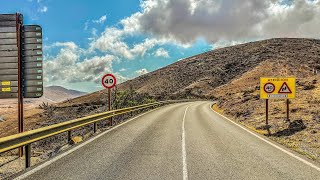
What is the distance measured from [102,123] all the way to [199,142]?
12499mm

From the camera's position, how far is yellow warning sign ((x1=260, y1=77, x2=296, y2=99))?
17.4 meters

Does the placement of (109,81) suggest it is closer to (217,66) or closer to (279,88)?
(279,88)

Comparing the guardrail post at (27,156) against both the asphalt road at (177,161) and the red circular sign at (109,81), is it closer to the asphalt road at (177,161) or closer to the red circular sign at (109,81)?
the asphalt road at (177,161)

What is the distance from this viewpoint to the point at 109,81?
1930 cm

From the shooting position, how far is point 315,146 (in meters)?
12.2

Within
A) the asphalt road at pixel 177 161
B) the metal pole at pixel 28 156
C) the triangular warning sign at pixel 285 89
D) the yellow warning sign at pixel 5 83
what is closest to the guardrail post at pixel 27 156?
the metal pole at pixel 28 156

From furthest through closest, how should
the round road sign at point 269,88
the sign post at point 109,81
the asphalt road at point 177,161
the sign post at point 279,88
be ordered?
the sign post at point 109,81 < the round road sign at point 269,88 < the sign post at point 279,88 < the asphalt road at point 177,161

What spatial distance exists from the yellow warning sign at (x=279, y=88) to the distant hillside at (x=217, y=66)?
76820 mm

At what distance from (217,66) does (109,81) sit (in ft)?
389

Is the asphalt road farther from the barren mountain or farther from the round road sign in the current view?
the barren mountain

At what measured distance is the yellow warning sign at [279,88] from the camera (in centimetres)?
1740

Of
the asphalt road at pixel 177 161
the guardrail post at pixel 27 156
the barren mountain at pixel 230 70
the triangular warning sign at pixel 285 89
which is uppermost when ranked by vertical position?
the barren mountain at pixel 230 70

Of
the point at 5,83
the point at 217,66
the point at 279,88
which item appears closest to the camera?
the point at 5,83

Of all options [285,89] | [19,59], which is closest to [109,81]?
[19,59]
